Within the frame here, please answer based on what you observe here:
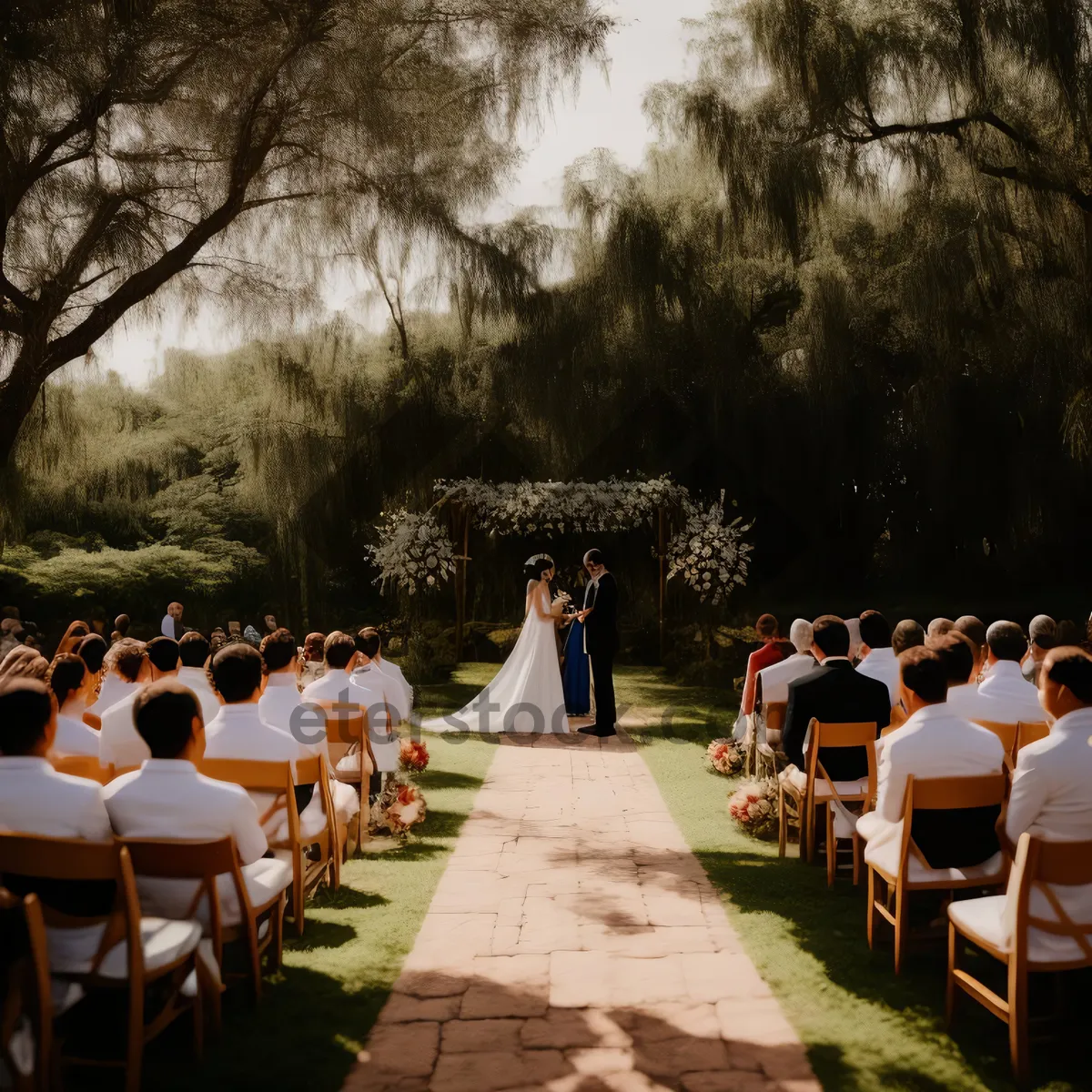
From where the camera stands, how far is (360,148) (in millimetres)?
8367

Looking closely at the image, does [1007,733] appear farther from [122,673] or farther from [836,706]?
[122,673]

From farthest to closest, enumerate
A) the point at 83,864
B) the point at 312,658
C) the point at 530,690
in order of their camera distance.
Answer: the point at 530,690 → the point at 312,658 → the point at 83,864

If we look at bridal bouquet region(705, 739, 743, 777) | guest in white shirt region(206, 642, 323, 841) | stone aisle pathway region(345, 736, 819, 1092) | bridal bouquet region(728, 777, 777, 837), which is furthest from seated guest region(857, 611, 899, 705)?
guest in white shirt region(206, 642, 323, 841)

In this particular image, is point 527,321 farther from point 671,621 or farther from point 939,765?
point 939,765

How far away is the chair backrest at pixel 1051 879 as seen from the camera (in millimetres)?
3014

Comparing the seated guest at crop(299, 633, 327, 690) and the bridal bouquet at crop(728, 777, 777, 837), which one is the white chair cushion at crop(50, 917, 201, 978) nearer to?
the bridal bouquet at crop(728, 777, 777, 837)

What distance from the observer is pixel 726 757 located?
816 centimetres

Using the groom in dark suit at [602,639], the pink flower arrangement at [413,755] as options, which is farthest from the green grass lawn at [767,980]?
the groom in dark suit at [602,639]

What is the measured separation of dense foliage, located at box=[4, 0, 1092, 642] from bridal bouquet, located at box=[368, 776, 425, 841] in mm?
4506

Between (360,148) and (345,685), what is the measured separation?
177 inches

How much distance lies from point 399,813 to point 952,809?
3.57m

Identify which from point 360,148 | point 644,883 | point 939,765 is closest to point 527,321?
point 360,148

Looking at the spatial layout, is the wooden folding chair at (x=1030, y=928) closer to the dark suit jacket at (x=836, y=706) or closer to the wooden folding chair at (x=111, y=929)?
the dark suit jacket at (x=836, y=706)

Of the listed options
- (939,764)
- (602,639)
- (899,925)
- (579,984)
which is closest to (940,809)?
(939,764)
